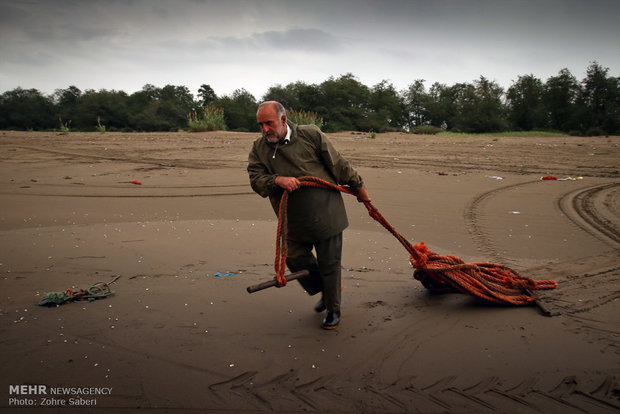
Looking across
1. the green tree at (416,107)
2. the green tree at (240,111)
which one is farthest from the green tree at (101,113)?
the green tree at (416,107)

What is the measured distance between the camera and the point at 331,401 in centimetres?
237

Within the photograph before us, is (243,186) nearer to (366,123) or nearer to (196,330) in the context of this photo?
(196,330)

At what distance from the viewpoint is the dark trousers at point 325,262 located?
3.15 metres

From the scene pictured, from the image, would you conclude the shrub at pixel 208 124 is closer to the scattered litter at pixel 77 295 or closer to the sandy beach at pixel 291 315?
the sandy beach at pixel 291 315

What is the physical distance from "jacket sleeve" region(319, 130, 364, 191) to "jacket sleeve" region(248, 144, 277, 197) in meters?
0.41

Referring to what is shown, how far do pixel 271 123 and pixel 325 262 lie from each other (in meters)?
1.08

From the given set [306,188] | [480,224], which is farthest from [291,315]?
[480,224]

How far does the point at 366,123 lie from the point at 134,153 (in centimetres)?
2130

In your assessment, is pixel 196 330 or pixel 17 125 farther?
pixel 17 125

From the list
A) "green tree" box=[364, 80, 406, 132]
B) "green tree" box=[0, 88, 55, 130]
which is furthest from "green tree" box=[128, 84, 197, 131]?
"green tree" box=[364, 80, 406, 132]

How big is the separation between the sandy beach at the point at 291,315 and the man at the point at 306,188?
1.61 feet

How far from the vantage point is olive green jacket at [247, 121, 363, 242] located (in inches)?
119

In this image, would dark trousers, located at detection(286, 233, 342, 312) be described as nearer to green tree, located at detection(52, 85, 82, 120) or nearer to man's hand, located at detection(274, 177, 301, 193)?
man's hand, located at detection(274, 177, 301, 193)

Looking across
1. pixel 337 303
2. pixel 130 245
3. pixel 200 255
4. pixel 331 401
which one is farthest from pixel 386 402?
pixel 130 245
